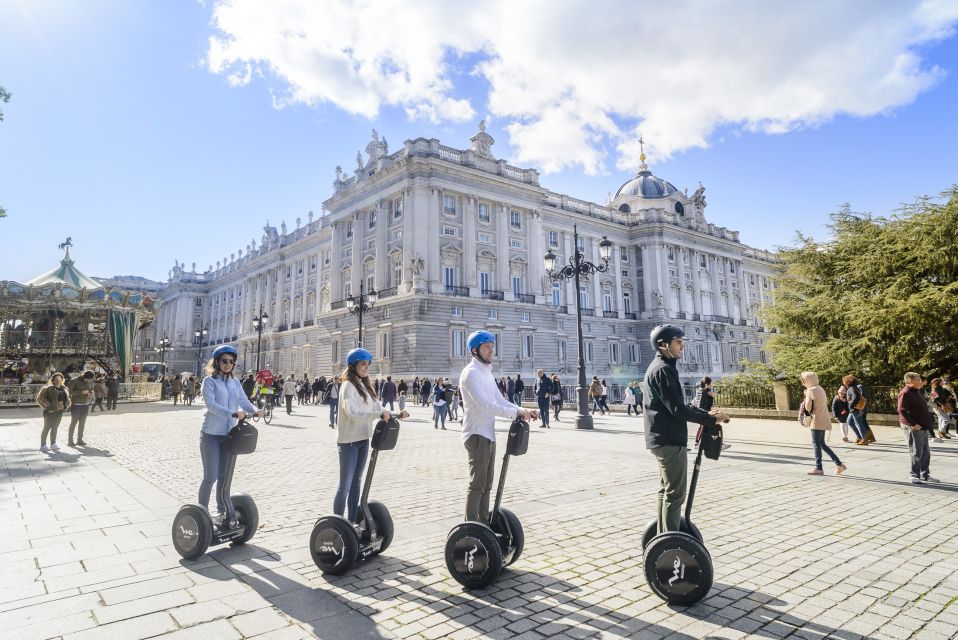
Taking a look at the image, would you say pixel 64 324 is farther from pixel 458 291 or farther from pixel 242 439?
pixel 242 439

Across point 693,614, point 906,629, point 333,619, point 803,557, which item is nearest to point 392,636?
point 333,619

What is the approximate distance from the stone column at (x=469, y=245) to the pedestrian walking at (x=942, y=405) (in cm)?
2675

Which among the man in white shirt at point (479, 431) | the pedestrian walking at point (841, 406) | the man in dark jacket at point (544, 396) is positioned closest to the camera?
the man in white shirt at point (479, 431)

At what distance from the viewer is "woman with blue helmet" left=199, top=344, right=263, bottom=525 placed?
4.72m

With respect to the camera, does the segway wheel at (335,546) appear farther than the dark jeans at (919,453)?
No

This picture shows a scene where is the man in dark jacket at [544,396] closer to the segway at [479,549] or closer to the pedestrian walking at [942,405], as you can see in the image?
the pedestrian walking at [942,405]

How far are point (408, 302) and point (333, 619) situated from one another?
32.2 metres

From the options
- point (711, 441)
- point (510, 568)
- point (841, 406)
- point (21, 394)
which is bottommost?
point (510, 568)

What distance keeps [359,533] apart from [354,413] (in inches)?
38.4

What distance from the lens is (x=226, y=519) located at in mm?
4680

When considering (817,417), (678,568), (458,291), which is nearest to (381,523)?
(678,568)

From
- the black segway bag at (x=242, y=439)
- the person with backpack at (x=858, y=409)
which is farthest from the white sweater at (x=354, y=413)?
the person with backpack at (x=858, y=409)

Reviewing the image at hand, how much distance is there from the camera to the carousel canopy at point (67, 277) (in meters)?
31.1

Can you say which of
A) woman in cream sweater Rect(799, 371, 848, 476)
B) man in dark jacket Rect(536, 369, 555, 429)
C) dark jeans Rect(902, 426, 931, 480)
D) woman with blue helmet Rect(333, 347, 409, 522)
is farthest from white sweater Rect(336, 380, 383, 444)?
man in dark jacket Rect(536, 369, 555, 429)
